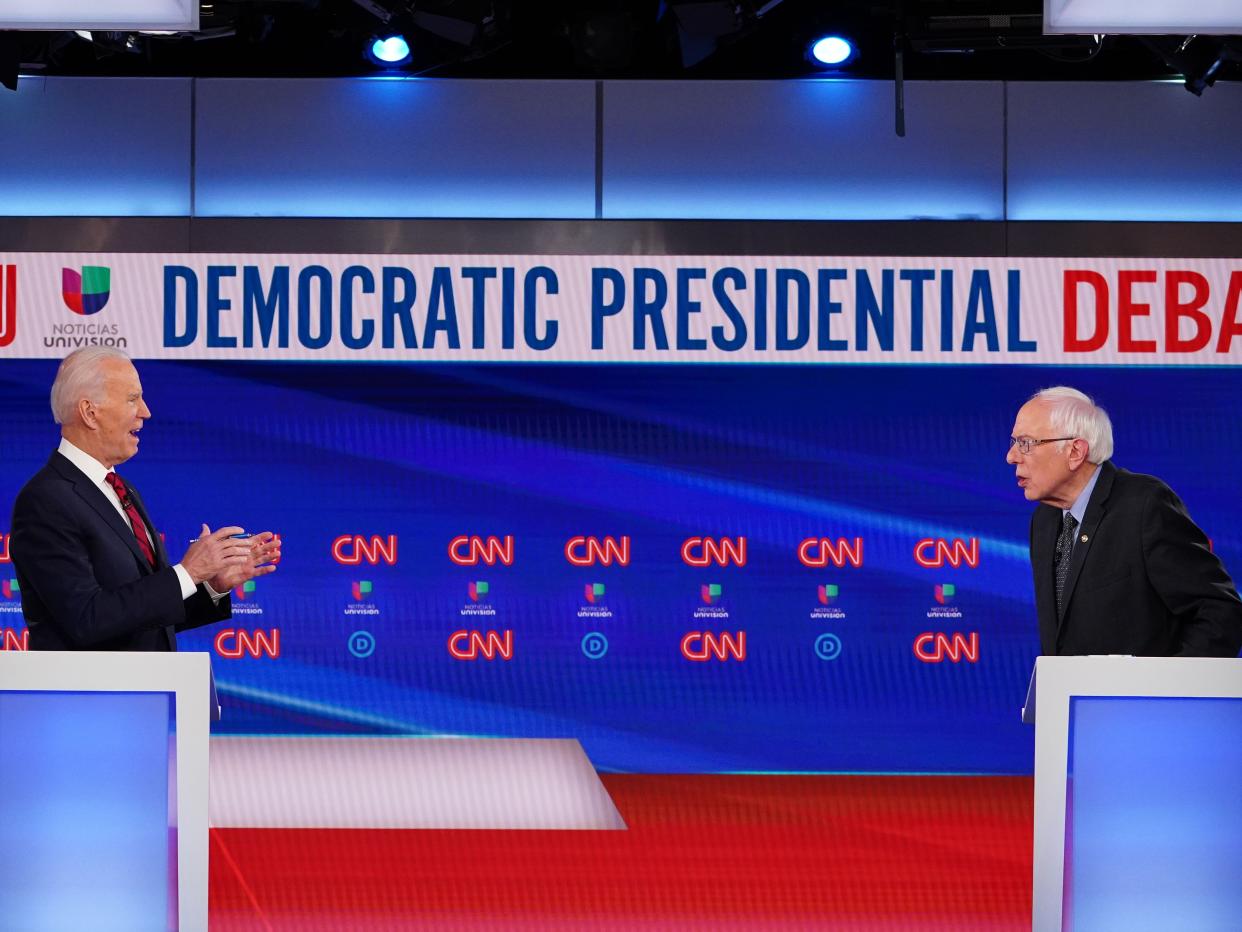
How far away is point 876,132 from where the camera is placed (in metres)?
5.59

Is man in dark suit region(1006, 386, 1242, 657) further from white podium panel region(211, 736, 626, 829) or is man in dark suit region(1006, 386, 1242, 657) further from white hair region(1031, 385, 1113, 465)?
white podium panel region(211, 736, 626, 829)

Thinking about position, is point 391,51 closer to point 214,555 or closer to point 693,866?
point 693,866

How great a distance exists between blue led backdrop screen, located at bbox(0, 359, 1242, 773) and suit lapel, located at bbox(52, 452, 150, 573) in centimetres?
265

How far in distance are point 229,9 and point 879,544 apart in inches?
119

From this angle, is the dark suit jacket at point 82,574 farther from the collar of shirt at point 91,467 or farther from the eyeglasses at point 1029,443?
the eyeglasses at point 1029,443

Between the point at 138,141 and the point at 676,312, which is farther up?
the point at 138,141

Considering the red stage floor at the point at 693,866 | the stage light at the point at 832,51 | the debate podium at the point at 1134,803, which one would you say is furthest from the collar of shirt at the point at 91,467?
the stage light at the point at 832,51

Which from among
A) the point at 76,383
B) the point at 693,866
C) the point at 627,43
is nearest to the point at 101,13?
the point at 76,383

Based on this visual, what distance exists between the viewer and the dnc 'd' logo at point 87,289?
5371mm

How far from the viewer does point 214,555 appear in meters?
2.65

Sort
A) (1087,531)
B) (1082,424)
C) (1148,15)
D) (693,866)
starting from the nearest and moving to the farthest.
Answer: (1148,15) < (1087,531) < (1082,424) < (693,866)

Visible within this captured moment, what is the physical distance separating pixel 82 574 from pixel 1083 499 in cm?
202

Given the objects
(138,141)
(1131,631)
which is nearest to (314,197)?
(138,141)

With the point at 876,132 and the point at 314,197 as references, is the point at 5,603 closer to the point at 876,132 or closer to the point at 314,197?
the point at 314,197
